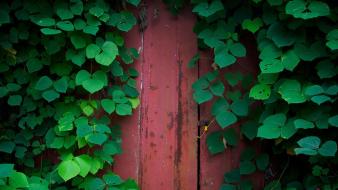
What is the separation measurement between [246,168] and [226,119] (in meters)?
0.30

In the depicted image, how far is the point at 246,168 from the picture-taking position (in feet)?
8.29

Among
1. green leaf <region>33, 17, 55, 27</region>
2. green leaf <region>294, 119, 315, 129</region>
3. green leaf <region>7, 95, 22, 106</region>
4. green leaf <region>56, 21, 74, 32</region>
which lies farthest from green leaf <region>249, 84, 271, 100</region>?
green leaf <region>7, 95, 22, 106</region>

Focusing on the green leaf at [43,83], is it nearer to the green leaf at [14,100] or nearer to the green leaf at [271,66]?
the green leaf at [14,100]

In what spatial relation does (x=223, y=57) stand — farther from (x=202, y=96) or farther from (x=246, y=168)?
(x=246, y=168)

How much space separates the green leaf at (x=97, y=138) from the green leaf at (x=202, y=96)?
0.52 meters

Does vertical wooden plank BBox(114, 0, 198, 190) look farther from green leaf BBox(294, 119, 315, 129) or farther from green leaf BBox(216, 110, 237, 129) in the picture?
green leaf BBox(294, 119, 315, 129)

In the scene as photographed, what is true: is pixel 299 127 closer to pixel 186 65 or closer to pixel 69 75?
pixel 186 65

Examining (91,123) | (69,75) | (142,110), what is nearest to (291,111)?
(142,110)

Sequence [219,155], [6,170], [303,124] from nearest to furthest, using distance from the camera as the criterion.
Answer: [6,170]
[303,124]
[219,155]

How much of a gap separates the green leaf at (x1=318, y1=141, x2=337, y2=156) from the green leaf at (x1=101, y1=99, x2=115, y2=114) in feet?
3.66

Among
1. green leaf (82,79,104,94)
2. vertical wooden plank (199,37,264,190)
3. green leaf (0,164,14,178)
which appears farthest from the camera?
vertical wooden plank (199,37,264,190)

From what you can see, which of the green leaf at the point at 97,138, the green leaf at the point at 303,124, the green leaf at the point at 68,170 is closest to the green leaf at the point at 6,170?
the green leaf at the point at 68,170

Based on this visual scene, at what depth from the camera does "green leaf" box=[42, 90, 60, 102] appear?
2.59m

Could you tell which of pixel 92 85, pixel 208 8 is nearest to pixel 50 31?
pixel 92 85
